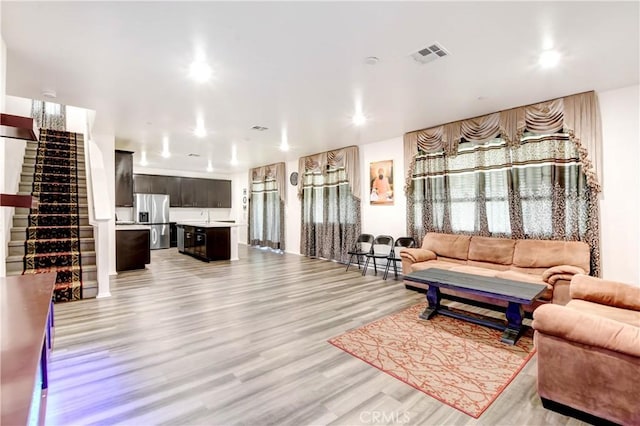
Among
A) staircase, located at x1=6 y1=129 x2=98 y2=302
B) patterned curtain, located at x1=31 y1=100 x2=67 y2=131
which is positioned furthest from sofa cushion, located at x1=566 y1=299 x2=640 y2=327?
patterned curtain, located at x1=31 y1=100 x2=67 y2=131

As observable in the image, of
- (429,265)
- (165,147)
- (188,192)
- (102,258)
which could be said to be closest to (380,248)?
(429,265)

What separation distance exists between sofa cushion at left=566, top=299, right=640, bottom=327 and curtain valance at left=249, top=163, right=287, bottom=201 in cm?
718

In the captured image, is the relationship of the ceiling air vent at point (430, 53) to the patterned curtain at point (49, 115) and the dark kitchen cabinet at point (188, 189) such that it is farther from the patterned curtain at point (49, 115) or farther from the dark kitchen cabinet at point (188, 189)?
the dark kitchen cabinet at point (188, 189)

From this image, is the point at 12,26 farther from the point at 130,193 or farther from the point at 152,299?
the point at 130,193

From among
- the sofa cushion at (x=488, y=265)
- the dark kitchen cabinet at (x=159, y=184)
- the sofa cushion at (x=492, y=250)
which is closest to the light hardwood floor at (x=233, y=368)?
the sofa cushion at (x=488, y=265)

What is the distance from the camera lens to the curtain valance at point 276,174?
29.3ft

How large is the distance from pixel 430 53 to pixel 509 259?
3.12 metres

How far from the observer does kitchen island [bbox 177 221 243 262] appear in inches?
289

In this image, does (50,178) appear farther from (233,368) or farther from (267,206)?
(233,368)

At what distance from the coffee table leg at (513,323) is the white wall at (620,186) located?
1.67 m

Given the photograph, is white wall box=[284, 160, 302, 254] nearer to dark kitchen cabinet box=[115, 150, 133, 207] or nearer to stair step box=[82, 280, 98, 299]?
dark kitchen cabinet box=[115, 150, 133, 207]

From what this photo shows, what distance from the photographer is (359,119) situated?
4867mm

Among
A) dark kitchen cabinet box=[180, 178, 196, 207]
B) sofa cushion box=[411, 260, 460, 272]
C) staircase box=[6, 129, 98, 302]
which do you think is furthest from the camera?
dark kitchen cabinet box=[180, 178, 196, 207]

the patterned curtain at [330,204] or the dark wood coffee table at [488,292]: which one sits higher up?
the patterned curtain at [330,204]
